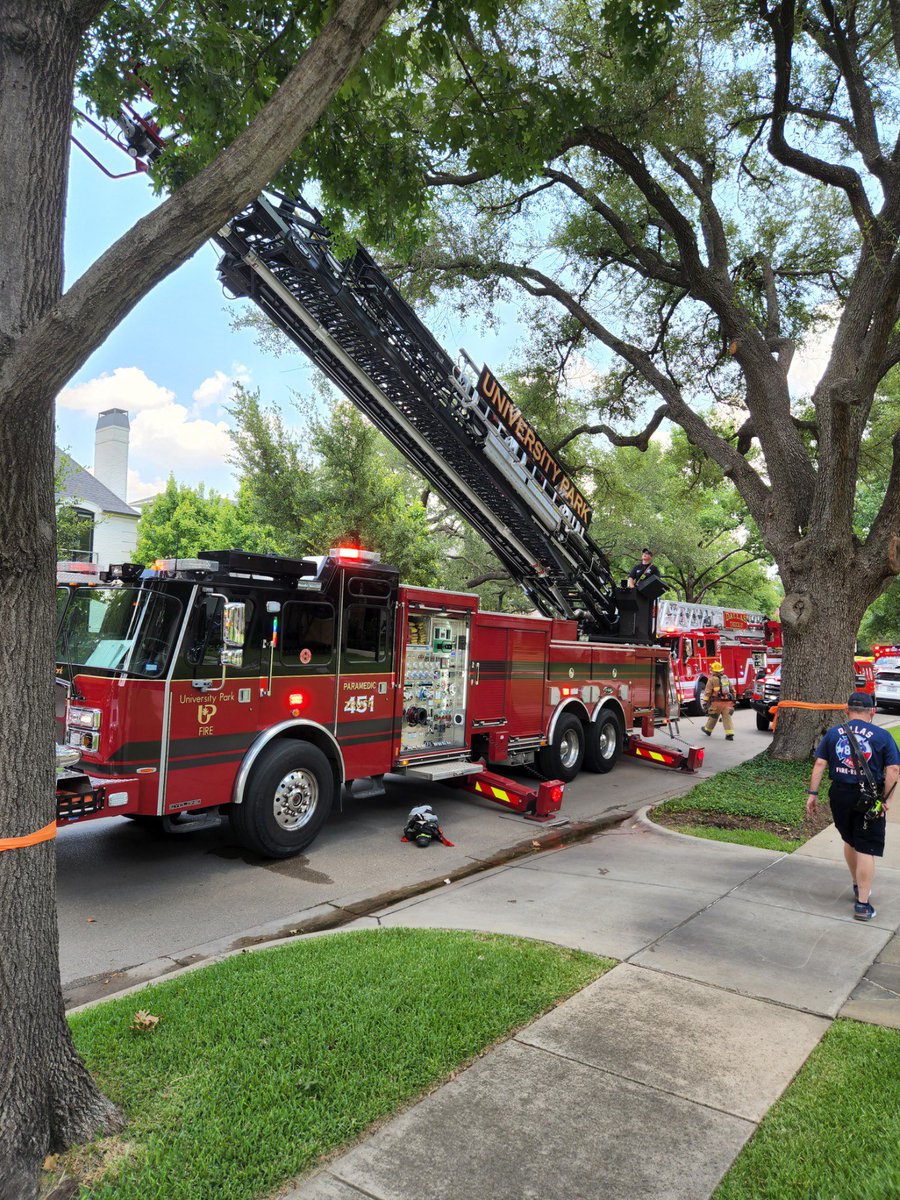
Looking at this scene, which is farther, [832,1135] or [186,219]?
[832,1135]

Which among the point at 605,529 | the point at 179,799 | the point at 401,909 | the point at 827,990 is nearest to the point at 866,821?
the point at 827,990

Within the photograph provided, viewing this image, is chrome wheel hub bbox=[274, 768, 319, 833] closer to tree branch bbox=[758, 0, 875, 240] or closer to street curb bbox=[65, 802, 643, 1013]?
street curb bbox=[65, 802, 643, 1013]

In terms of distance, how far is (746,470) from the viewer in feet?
41.7

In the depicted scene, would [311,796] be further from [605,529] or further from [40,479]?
[605,529]

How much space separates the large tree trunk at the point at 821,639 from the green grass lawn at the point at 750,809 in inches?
27.0

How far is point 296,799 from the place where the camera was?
25.0 feet

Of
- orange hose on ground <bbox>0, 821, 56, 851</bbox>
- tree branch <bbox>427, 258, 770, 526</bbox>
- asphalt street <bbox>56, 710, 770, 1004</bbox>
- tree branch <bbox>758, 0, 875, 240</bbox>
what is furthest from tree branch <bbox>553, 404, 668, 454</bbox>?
orange hose on ground <bbox>0, 821, 56, 851</bbox>

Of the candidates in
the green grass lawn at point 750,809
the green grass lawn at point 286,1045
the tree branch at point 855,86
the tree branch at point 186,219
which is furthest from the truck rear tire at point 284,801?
the tree branch at point 855,86

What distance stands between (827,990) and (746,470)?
31.2 feet

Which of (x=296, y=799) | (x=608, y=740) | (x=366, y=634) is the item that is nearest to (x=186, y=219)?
(x=296, y=799)

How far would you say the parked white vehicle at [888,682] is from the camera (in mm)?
29000

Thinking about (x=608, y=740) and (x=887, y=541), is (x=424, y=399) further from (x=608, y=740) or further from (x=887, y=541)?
(x=887, y=541)

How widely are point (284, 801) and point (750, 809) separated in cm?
532

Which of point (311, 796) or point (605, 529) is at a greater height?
point (605, 529)
